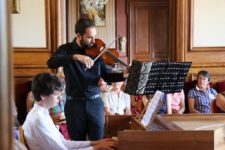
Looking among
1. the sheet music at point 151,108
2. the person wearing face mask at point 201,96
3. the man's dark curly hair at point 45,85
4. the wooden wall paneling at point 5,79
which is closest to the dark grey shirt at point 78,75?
the man's dark curly hair at point 45,85

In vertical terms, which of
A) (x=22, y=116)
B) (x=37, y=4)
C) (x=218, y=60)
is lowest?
(x=22, y=116)

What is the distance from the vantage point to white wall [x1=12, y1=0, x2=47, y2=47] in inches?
196

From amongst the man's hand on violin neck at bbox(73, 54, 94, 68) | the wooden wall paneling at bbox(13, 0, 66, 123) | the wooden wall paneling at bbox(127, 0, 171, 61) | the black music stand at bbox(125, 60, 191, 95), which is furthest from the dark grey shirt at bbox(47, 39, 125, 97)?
the wooden wall paneling at bbox(127, 0, 171, 61)

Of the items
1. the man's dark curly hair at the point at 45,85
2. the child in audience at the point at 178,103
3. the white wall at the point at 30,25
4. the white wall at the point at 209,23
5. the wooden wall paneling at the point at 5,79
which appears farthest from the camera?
the white wall at the point at 209,23

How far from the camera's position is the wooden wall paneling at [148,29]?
337 inches

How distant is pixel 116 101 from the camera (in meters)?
4.06

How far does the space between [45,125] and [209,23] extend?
3.99 meters

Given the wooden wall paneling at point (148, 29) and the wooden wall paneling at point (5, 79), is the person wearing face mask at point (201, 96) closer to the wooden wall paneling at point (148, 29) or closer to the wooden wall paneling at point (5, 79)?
the wooden wall paneling at point (148, 29)

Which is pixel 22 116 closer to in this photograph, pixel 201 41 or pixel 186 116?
pixel 201 41

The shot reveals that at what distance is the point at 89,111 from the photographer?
2.58 m

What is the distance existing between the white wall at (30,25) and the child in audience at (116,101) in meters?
1.44

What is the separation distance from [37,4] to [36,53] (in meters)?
0.64

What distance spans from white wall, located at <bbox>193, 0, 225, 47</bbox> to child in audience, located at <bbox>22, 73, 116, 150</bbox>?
3708mm

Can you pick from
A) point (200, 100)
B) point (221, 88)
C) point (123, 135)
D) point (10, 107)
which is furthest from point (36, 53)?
point (10, 107)
